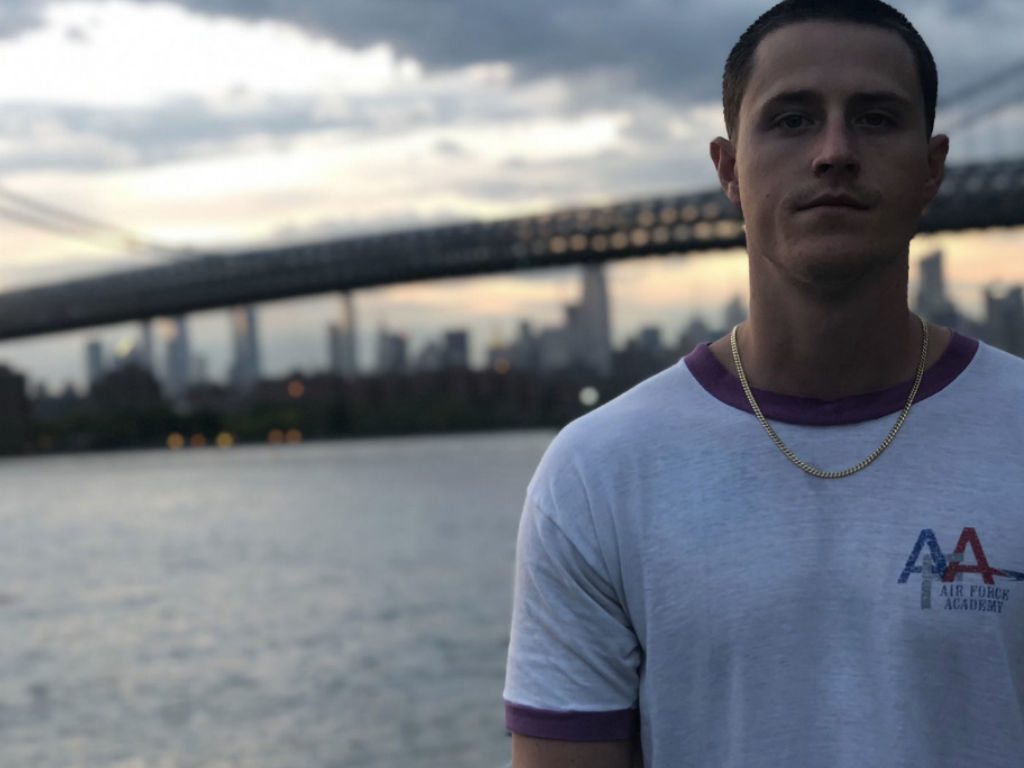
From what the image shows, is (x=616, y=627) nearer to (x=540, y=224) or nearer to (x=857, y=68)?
(x=857, y=68)

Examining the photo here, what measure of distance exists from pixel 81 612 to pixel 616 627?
78.0 ft

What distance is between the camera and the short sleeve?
4.14ft

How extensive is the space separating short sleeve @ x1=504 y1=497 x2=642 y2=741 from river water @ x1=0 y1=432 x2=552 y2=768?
1.79m

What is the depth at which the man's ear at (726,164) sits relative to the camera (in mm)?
1366

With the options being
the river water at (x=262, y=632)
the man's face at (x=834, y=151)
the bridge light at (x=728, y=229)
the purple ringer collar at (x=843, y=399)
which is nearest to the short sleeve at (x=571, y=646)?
the purple ringer collar at (x=843, y=399)

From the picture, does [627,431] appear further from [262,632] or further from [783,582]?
[262,632]

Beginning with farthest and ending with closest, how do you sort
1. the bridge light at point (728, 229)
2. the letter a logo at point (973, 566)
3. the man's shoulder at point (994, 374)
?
the bridge light at point (728, 229), the man's shoulder at point (994, 374), the letter a logo at point (973, 566)

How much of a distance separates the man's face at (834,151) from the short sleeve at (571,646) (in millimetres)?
281

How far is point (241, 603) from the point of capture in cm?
2358

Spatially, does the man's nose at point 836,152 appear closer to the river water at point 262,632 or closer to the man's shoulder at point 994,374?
the man's shoulder at point 994,374

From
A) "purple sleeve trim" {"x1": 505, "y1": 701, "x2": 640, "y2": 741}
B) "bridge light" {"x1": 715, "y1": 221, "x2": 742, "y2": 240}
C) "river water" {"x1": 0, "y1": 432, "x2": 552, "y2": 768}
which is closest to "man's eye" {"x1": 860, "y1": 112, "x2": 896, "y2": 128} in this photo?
"purple sleeve trim" {"x1": 505, "y1": 701, "x2": 640, "y2": 741}

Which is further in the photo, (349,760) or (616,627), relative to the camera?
(349,760)

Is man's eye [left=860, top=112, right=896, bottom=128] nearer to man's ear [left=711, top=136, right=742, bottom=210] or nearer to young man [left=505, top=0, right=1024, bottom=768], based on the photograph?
young man [left=505, top=0, right=1024, bottom=768]

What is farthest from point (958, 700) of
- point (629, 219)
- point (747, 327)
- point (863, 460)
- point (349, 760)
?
point (629, 219)
